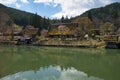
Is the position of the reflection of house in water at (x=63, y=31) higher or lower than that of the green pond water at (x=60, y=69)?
higher

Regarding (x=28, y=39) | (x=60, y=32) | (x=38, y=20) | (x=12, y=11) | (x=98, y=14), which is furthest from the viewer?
(x=12, y=11)

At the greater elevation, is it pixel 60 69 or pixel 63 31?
pixel 63 31

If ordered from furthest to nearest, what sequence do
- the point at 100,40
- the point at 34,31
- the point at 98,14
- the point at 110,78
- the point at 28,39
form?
1. the point at 98,14
2. the point at 34,31
3. the point at 28,39
4. the point at 100,40
5. the point at 110,78

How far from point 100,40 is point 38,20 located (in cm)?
4666

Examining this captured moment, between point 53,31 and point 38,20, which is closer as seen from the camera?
point 53,31

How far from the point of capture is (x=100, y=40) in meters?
62.9

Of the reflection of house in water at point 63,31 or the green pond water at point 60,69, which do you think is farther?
the reflection of house in water at point 63,31

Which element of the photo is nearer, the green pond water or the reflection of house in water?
the green pond water

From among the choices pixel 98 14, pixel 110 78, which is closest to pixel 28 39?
pixel 110 78

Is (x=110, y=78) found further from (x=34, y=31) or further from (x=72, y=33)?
(x=34, y=31)

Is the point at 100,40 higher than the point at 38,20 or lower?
lower

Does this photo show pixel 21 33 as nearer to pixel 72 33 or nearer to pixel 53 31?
pixel 53 31

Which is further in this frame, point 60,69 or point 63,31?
point 63,31

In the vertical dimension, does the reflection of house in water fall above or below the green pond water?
above
